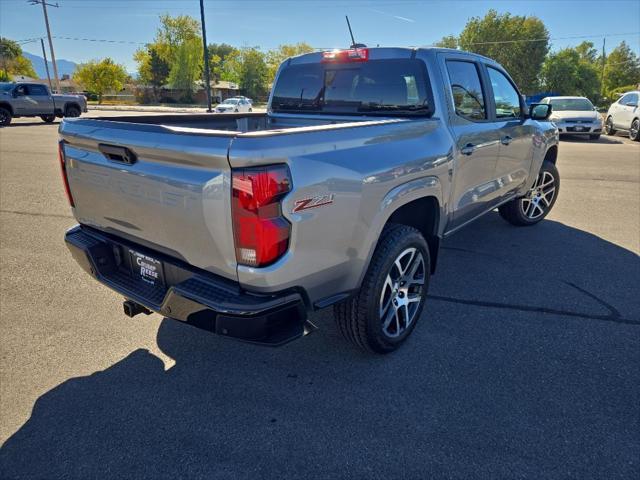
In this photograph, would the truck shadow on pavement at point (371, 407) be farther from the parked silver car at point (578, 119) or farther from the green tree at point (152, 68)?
the green tree at point (152, 68)

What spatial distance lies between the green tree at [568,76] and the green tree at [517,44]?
60.5 inches

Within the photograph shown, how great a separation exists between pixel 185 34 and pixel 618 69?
7142 centimetres

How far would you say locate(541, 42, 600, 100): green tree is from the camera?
62.2m

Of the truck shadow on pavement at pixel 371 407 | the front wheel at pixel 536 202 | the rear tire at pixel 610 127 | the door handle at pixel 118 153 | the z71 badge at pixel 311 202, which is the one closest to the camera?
the z71 badge at pixel 311 202

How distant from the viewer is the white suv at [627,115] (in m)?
16.3

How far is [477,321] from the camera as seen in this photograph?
3.39 metres

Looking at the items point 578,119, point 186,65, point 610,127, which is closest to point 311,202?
point 578,119

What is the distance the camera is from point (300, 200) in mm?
1989

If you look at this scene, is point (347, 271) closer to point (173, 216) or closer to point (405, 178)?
point (405, 178)

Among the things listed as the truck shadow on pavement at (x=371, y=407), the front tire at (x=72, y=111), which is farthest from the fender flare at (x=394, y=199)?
the front tire at (x=72, y=111)


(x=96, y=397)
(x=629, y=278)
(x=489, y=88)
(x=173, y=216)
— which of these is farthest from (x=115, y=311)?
(x=629, y=278)

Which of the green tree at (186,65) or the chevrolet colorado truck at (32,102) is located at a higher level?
the green tree at (186,65)

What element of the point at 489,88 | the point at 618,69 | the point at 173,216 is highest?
the point at 618,69

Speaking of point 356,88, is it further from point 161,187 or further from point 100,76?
point 100,76
